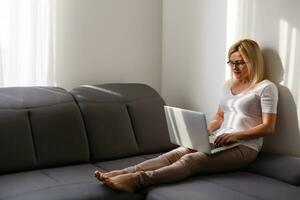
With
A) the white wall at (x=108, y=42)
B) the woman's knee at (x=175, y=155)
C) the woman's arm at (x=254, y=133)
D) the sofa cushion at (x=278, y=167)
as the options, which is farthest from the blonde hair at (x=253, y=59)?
the white wall at (x=108, y=42)

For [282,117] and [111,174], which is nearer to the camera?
A: [111,174]

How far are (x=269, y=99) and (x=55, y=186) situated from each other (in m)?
1.36

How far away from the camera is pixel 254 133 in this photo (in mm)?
2449

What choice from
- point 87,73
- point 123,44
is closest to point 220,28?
point 123,44

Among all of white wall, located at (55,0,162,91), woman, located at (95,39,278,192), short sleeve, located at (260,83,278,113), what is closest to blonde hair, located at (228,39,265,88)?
woman, located at (95,39,278,192)

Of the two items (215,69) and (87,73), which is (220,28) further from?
(87,73)

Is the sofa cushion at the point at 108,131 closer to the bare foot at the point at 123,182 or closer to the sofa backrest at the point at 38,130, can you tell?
the sofa backrest at the point at 38,130

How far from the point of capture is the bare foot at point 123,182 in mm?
2174

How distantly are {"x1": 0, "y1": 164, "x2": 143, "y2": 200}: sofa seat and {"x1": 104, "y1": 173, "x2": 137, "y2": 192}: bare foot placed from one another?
27 mm

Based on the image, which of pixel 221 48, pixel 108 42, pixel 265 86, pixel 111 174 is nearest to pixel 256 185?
pixel 265 86

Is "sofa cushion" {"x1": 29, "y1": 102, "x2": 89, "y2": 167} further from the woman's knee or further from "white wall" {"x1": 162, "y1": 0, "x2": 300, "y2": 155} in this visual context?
"white wall" {"x1": 162, "y1": 0, "x2": 300, "y2": 155}

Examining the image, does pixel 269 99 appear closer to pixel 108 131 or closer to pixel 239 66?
pixel 239 66

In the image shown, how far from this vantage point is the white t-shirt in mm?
2479

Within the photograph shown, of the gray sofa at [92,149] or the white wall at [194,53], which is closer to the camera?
the gray sofa at [92,149]
